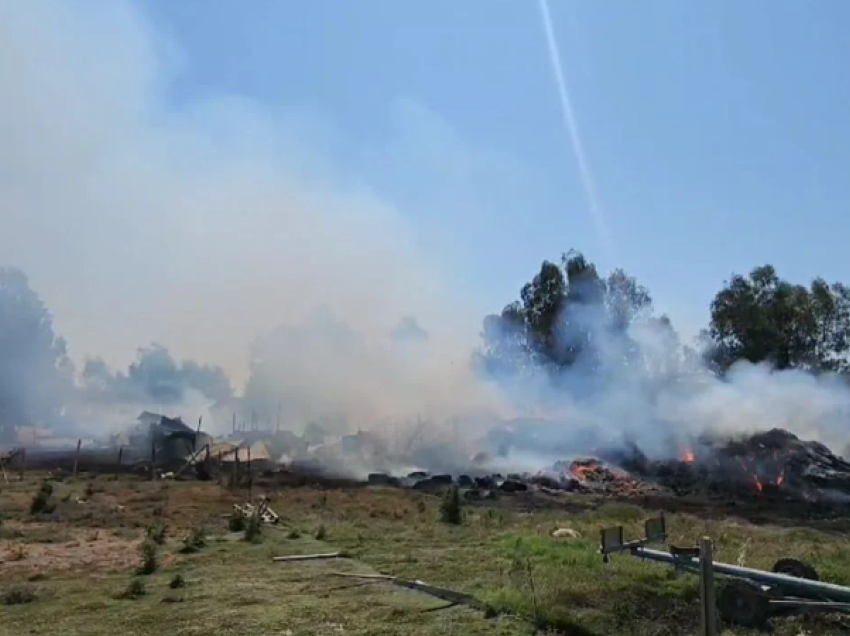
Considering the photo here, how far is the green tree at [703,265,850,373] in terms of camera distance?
4925cm

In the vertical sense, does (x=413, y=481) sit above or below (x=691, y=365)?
below

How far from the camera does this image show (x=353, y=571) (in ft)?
45.3

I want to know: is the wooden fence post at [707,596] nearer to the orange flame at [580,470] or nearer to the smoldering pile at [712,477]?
the smoldering pile at [712,477]

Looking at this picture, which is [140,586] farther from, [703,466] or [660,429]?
[660,429]

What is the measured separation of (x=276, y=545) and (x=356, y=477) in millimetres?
28550

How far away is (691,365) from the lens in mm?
53406

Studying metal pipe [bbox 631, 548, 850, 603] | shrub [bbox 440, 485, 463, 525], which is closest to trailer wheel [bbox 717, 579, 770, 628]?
metal pipe [bbox 631, 548, 850, 603]

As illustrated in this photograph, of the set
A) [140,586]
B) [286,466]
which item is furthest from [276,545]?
[286,466]

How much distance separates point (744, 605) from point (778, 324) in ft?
145

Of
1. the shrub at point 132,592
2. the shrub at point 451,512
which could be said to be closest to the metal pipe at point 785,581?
the shrub at point 132,592

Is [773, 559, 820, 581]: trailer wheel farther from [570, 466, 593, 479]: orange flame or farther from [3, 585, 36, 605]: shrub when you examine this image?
[570, 466, 593, 479]: orange flame

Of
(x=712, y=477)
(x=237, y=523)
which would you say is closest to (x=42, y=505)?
(x=237, y=523)

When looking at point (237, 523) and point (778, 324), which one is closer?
point (237, 523)

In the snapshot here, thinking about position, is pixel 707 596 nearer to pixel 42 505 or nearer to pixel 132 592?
pixel 132 592
